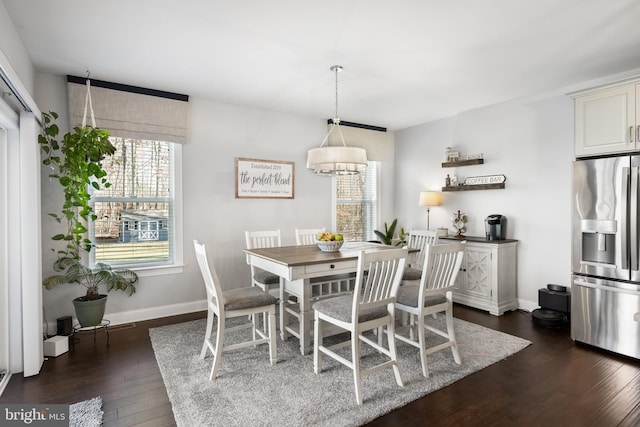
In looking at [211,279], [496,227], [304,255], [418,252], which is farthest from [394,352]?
[496,227]

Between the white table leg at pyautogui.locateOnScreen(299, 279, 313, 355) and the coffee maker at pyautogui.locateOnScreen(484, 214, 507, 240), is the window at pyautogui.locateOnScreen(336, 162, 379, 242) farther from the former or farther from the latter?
the white table leg at pyautogui.locateOnScreen(299, 279, 313, 355)

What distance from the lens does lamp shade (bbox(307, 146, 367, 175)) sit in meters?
3.09

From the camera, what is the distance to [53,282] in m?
3.23

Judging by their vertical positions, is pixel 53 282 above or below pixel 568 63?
below

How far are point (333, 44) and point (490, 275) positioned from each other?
3.14 meters

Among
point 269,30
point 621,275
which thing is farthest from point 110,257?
point 621,275

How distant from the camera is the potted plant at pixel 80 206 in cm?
300

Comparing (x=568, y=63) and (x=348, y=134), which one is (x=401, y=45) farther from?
(x=348, y=134)

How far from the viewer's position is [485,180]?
4570mm

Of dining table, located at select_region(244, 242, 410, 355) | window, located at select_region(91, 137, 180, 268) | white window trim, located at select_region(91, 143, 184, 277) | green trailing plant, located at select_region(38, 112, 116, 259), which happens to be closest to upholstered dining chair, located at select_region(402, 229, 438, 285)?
dining table, located at select_region(244, 242, 410, 355)

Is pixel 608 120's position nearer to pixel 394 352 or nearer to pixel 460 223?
pixel 460 223

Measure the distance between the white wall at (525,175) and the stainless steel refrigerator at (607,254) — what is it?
0.75 metres

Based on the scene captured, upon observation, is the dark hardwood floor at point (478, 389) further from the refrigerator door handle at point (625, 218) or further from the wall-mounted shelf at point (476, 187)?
the wall-mounted shelf at point (476, 187)

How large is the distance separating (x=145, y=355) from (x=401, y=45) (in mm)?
3355
